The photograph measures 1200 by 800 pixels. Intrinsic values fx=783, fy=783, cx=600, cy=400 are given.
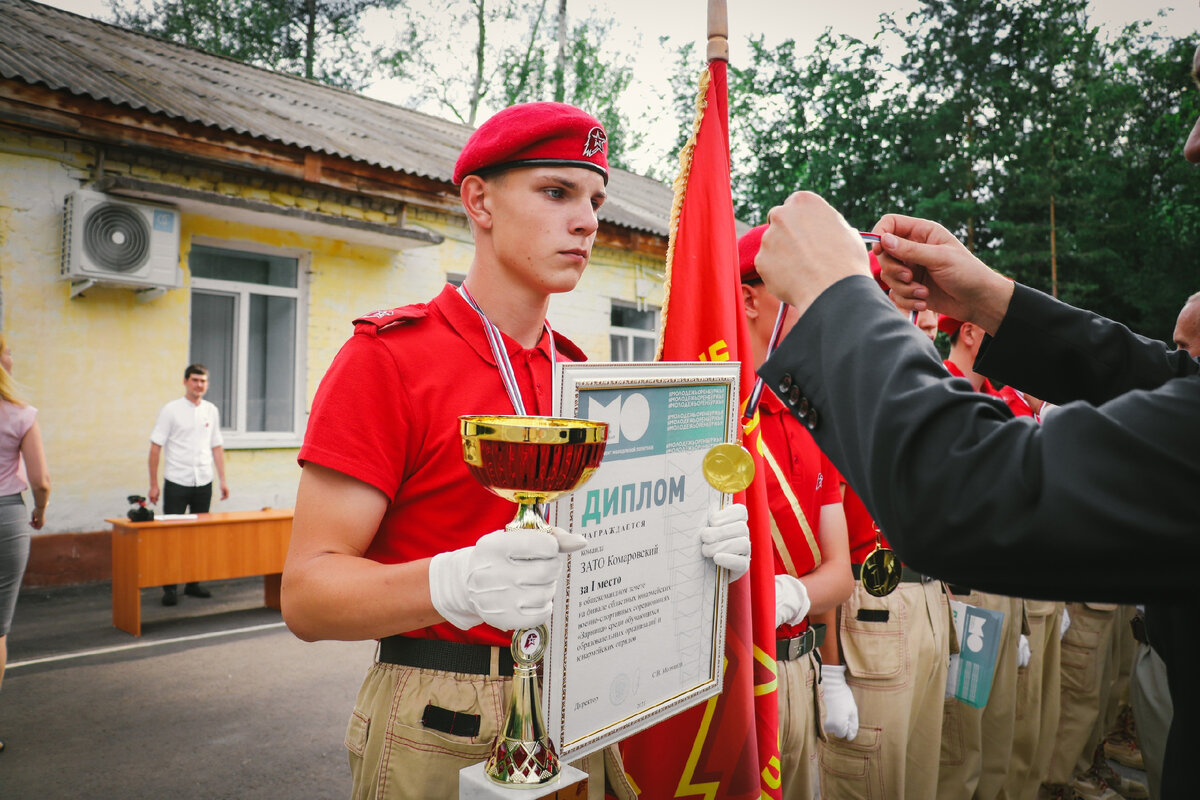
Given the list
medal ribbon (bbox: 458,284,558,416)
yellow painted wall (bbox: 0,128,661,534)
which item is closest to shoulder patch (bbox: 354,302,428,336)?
medal ribbon (bbox: 458,284,558,416)

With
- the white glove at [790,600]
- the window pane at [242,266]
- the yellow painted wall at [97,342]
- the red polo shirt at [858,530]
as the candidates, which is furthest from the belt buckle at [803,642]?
the window pane at [242,266]

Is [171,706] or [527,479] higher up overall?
[527,479]

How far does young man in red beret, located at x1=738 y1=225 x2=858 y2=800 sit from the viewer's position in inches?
96.8

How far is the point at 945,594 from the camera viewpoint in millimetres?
3512

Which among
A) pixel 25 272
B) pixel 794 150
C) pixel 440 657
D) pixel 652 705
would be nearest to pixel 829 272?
pixel 652 705

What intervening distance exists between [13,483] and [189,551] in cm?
214

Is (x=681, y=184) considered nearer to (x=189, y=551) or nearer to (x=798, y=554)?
(x=798, y=554)

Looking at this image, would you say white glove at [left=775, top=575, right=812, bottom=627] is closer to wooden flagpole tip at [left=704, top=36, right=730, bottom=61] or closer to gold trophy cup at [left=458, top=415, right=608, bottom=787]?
gold trophy cup at [left=458, top=415, right=608, bottom=787]

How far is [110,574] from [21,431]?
3650 millimetres

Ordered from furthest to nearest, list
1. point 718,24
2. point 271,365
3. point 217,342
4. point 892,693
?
point 271,365 → point 217,342 → point 892,693 → point 718,24

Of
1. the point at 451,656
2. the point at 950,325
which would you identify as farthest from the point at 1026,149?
the point at 451,656

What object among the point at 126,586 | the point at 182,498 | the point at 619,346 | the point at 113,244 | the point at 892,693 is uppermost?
the point at 113,244

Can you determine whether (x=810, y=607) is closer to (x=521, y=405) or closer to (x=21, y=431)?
(x=521, y=405)

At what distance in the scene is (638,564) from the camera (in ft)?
4.74
